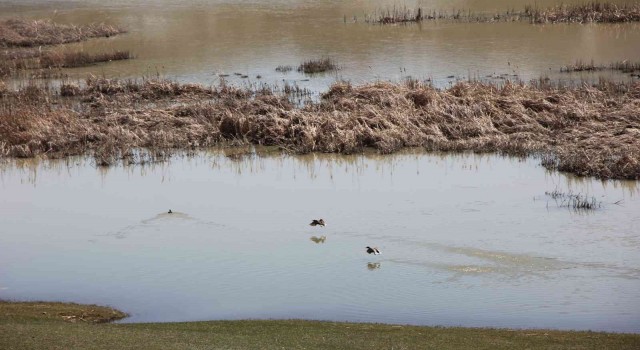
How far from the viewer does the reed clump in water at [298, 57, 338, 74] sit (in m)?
37.2

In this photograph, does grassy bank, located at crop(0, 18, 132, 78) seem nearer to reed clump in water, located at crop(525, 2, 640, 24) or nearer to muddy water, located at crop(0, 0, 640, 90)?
muddy water, located at crop(0, 0, 640, 90)

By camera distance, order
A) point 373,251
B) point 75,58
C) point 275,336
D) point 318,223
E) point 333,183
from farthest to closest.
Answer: point 75,58
point 333,183
point 318,223
point 373,251
point 275,336

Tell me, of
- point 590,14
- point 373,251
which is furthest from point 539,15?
point 373,251

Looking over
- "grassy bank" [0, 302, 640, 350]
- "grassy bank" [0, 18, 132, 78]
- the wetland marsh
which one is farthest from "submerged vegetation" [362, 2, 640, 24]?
"grassy bank" [0, 302, 640, 350]

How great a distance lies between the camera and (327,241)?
1928 cm

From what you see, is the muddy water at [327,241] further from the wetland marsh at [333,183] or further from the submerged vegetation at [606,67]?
the submerged vegetation at [606,67]

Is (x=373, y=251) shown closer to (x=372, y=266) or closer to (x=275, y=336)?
(x=372, y=266)

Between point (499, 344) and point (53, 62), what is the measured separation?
101 feet

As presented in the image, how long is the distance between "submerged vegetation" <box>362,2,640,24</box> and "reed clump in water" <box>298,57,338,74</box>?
40.7 feet

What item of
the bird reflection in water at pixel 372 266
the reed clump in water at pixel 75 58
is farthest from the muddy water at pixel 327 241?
the reed clump in water at pixel 75 58

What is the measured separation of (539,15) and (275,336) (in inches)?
1508

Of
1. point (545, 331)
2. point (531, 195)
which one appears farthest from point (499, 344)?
point (531, 195)

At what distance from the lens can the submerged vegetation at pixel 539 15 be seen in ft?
152

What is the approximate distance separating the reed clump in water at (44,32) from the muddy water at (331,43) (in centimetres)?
112
